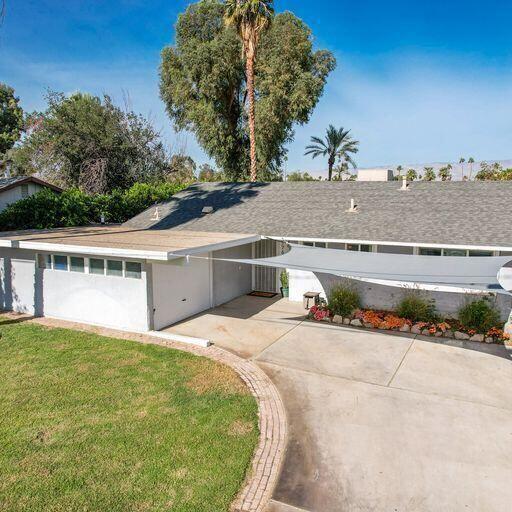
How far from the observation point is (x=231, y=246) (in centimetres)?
1500

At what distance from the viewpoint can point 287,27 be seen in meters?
36.6

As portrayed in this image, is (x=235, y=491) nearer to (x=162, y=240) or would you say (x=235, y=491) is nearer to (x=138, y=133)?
(x=162, y=240)

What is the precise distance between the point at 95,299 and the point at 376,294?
1022 centimetres

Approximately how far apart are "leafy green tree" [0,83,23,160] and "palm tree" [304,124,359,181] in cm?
3813

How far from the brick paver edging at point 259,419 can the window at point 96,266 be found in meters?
1.90

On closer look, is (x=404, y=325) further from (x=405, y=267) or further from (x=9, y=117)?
(x=9, y=117)

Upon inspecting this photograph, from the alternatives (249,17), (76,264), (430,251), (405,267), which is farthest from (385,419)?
(249,17)

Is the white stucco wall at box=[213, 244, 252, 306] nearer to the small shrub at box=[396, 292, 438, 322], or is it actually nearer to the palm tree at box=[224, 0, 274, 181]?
the small shrub at box=[396, 292, 438, 322]

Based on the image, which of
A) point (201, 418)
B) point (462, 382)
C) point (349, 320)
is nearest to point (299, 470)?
point (201, 418)

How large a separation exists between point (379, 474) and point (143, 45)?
34.8m

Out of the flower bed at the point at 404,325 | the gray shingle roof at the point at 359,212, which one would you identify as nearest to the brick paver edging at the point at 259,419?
the flower bed at the point at 404,325

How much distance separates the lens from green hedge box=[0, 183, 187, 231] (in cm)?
2162

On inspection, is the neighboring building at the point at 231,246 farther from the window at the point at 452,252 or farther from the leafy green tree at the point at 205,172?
the leafy green tree at the point at 205,172

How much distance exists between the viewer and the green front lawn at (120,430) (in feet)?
19.5
